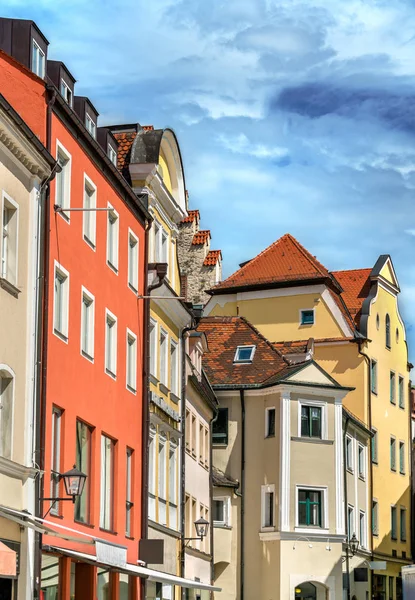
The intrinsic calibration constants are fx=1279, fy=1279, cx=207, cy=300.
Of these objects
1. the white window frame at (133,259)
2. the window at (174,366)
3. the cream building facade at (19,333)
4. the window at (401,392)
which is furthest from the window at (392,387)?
the cream building facade at (19,333)

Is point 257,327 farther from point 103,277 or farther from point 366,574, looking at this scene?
point 103,277

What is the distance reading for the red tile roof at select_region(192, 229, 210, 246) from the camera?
66188 mm

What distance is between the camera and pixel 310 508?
2042 inches

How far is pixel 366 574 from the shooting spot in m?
56.4

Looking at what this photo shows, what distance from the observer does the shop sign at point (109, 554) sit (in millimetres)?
24141

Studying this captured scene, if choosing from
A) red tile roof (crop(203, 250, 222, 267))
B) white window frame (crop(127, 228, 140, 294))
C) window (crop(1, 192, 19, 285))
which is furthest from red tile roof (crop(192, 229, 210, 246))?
window (crop(1, 192, 19, 285))

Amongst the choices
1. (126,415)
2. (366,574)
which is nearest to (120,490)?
(126,415)

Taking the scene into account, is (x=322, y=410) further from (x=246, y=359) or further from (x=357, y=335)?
(x=357, y=335)

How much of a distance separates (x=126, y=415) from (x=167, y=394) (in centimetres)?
618

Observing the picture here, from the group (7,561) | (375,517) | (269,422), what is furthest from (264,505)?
(7,561)

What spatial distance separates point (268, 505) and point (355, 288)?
16233mm

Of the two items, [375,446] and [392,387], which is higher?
[392,387]

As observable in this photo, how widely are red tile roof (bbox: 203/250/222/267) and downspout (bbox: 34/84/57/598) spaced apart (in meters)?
40.4

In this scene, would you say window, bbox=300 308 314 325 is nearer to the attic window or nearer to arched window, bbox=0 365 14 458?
the attic window
